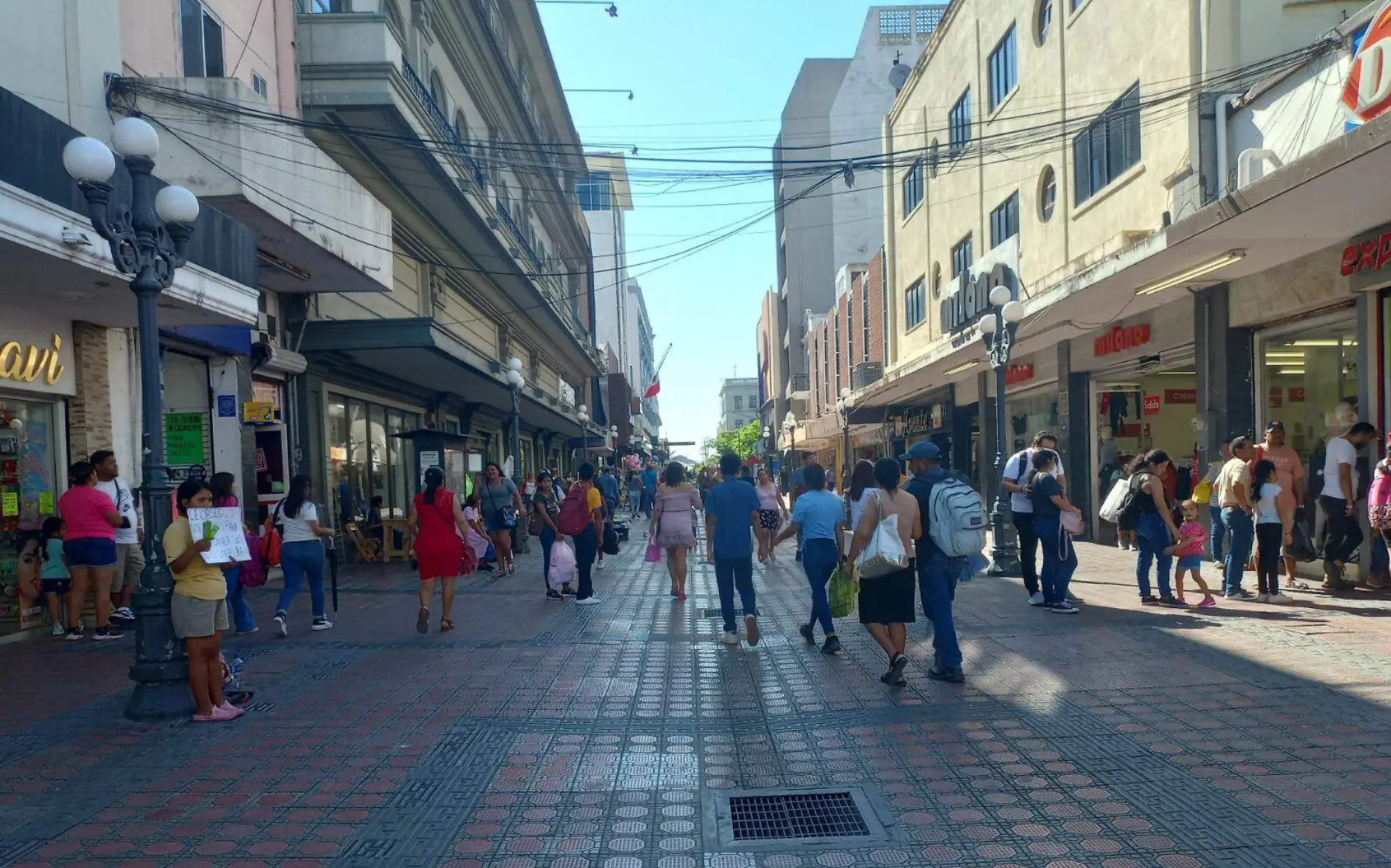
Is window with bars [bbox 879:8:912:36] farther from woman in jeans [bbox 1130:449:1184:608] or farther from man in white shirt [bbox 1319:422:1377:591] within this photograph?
woman in jeans [bbox 1130:449:1184:608]

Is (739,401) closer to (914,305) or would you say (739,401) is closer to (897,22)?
(897,22)

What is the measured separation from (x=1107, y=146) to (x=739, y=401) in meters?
141

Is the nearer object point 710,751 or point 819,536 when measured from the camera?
point 710,751

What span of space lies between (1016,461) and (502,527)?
7.78 meters

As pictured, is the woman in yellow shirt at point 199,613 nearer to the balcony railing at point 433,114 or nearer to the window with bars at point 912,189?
the balcony railing at point 433,114

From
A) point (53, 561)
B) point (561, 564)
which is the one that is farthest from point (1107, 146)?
point (53, 561)

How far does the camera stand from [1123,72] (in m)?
14.3

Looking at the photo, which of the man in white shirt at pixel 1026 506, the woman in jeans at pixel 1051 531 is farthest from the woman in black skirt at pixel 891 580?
the man in white shirt at pixel 1026 506

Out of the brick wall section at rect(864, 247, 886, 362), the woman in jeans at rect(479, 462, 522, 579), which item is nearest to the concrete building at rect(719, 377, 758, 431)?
the brick wall section at rect(864, 247, 886, 362)

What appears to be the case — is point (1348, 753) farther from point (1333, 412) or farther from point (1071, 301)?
point (1071, 301)

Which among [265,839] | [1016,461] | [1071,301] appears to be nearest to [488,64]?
[1071,301]

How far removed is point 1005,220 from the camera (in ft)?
66.3

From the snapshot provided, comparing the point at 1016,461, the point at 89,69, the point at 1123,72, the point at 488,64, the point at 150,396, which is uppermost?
the point at 488,64

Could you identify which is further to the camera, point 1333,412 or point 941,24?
point 941,24
